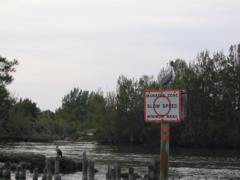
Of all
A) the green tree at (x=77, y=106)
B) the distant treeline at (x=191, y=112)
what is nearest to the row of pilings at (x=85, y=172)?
the distant treeline at (x=191, y=112)

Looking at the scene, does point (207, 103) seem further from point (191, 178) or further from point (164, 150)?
point (164, 150)

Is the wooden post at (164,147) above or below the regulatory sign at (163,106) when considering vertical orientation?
below

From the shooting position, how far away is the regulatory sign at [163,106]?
30.8 ft

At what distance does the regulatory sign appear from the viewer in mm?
9383

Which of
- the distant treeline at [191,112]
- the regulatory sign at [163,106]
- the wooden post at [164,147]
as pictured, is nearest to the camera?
the regulatory sign at [163,106]

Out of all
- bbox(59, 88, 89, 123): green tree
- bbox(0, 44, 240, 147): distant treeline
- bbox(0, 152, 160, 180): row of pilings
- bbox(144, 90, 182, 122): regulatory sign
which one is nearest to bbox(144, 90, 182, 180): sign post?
bbox(144, 90, 182, 122): regulatory sign

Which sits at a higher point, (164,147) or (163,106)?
(163,106)

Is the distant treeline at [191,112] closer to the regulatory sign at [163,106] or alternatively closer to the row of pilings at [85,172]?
the row of pilings at [85,172]

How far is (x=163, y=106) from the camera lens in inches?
372

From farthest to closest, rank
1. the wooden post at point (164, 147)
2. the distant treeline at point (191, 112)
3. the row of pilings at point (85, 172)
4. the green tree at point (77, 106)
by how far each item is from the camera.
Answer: the green tree at point (77, 106) → the distant treeline at point (191, 112) → the row of pilings at point (85, 172) → the wooden post at point (164, 147)

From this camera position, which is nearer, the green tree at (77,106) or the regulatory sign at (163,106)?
the regulatory sign at (163,106)

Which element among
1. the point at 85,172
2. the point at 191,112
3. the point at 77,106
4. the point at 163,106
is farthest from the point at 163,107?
the point at 77,106

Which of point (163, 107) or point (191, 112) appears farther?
point (191, 112)

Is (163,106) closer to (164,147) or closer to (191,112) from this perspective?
(164,147)
